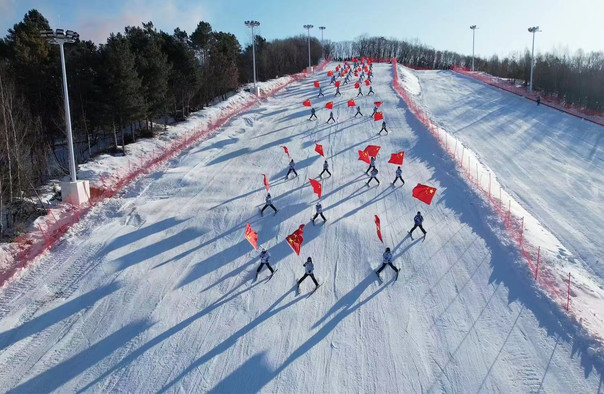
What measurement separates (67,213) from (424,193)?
1391 cm

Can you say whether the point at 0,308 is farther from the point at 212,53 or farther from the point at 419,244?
the point at 212,53

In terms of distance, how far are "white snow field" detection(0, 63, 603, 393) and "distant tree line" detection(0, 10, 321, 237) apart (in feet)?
18.7

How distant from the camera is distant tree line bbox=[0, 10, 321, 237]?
19297 millimetres

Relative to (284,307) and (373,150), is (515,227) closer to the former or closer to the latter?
(373,150)

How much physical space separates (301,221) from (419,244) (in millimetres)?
4606

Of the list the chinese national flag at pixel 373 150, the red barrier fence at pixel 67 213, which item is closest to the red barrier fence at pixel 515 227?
the chinese national flag at pixel 373 150

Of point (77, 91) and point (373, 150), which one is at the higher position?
point (77, 91)

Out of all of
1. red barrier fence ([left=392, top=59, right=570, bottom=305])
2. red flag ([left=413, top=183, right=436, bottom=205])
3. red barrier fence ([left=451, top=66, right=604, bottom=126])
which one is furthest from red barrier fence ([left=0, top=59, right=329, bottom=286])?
red barrier fence ([left=451, top=66, right=604, bottom=126])

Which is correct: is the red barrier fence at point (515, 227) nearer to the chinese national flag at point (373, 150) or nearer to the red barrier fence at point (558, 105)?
the chinese national flag at point (373, 150)

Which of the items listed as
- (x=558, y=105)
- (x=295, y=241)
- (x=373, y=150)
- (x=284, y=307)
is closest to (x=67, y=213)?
(x=295, y=241)

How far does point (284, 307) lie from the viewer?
38.6 ft

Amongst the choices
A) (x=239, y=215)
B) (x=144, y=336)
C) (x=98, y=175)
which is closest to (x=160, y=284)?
(x=144, y=336)

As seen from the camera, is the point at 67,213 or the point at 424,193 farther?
the point at 67,213

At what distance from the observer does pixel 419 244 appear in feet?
49.7
